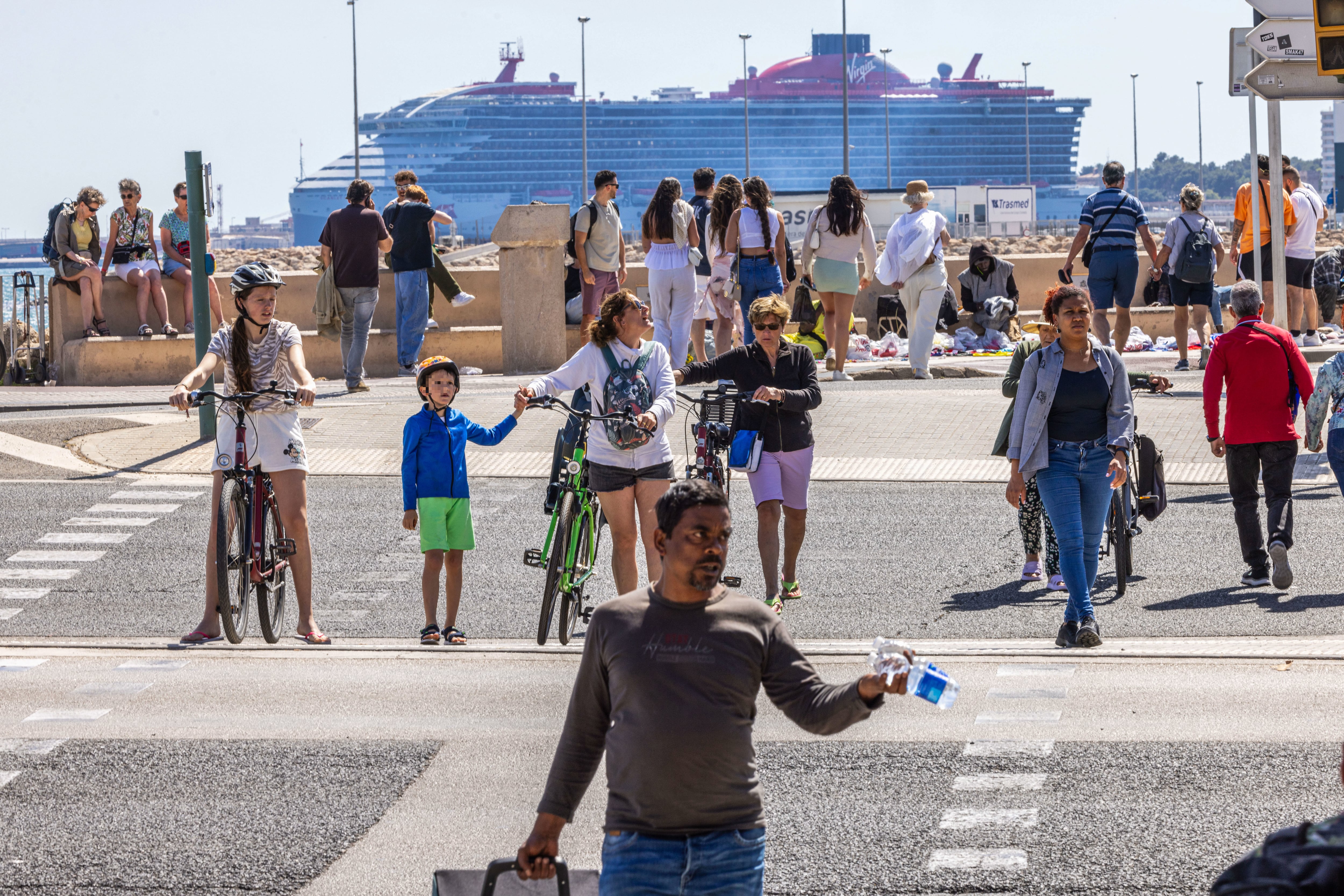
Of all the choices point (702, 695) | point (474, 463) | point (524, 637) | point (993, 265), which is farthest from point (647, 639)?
point (993, 265)

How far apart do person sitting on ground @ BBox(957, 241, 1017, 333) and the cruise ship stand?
5175 inches

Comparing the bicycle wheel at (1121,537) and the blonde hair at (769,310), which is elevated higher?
the blonde hair at (769,310)

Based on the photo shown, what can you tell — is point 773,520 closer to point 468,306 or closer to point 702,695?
point 702,695

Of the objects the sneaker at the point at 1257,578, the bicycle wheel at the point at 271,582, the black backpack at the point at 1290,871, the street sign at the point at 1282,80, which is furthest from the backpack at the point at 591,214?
the black backpack at the point at 1290,871

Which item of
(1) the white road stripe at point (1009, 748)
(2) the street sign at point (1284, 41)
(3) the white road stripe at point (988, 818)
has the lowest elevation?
(3) the white road stripe at point (988, 818)

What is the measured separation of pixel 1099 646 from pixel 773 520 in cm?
184

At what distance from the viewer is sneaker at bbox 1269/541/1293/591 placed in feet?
30.4

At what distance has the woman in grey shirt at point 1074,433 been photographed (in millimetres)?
7855

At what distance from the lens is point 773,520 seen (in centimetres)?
909

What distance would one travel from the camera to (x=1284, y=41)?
10977 mm

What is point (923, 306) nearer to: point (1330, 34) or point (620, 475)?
point (1330, 34)

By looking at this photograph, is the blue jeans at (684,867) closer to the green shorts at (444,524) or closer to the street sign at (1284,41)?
the green shorts at (444,524)

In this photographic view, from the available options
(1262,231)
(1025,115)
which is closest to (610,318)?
(1262,231)

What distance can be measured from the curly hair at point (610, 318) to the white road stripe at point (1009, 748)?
2.66 m
